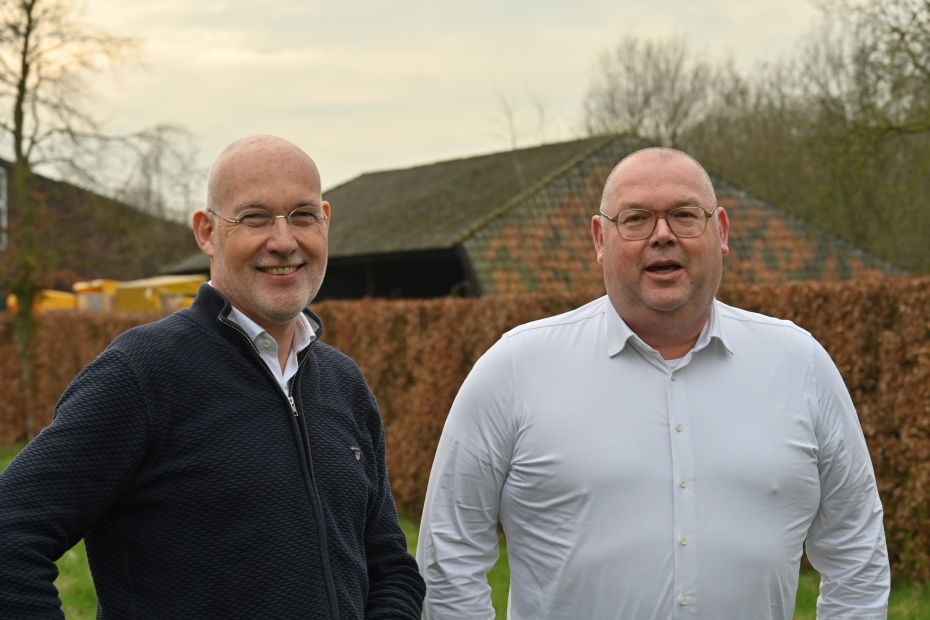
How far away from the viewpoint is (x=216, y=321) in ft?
8.16

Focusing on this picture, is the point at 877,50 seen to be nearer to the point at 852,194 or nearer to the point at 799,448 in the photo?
the point at 852,194

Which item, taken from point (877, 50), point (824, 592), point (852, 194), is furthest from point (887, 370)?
point (852, 194)

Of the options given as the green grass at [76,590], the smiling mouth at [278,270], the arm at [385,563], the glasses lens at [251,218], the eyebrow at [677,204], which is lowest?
the green grass at [76,590]

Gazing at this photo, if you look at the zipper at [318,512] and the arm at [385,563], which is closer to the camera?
the zipper at [318,512]

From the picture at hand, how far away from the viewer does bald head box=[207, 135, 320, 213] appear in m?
2.55

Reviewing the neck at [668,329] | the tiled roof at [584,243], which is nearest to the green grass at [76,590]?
the neck at [668,329]

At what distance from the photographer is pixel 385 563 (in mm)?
2764

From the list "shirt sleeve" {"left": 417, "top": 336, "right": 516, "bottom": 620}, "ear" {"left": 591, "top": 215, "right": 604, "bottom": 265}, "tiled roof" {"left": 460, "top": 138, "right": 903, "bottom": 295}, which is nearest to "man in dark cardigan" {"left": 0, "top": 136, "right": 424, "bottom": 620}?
"shirt sleeve" {"left": 417, "top": 336, "right": 516, "bottom": 620}

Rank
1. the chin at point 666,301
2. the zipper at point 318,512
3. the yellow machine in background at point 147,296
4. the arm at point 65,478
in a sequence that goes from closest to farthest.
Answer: the arm at point 65,478 < the zipper at point 318,512 < the chin at point 666,301 < the yellow machine in background at point 147,296

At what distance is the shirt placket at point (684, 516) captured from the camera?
272 centimetres

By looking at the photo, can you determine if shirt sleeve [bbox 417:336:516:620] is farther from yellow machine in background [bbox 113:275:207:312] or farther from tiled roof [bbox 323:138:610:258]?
yellow machine in background [bbox 113:275:207:312]

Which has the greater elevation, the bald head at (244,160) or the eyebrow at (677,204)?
the bald head at (244,160)

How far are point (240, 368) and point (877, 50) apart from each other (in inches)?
477

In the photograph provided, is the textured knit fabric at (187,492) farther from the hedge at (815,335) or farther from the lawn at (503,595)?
the hedge at (815,335)
